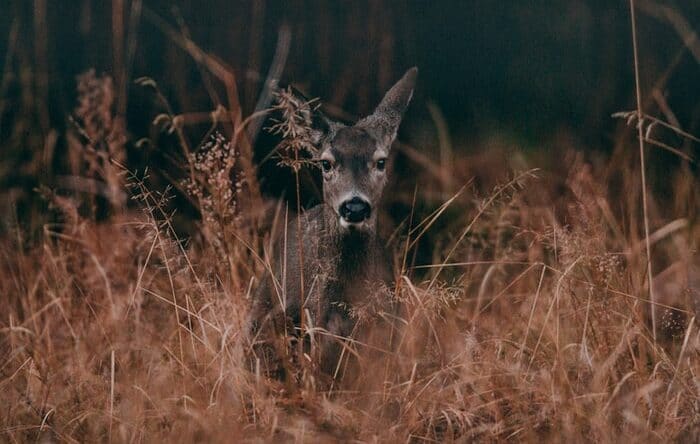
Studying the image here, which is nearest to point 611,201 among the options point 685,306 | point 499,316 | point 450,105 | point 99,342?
point 450,105

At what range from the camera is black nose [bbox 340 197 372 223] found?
5.04 metres

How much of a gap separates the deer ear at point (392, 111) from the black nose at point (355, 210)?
→ 673 millimetres

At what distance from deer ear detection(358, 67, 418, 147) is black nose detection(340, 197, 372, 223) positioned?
2.21 ft

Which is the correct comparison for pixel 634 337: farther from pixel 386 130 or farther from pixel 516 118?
pixel 516 118

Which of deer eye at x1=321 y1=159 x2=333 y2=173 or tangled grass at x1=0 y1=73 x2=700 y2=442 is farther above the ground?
deer eye at x1=321 y1=159 x2=333 y2=173

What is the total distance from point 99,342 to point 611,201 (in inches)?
148

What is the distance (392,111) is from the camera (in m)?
5.75

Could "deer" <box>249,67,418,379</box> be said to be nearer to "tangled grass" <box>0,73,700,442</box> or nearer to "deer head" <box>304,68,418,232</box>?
"deer head" <box>304,68,418,232</box>

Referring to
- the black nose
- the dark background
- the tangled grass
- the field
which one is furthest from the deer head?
→ the dark background

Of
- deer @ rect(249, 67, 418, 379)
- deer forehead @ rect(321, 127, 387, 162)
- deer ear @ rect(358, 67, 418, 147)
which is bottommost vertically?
deer @ rect(249, 67, 418, 379)

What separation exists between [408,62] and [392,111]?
2252 mm

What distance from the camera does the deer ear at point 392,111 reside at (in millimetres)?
5711

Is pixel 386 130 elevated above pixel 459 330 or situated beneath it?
elevated above

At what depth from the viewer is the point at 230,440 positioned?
3.47 metres
